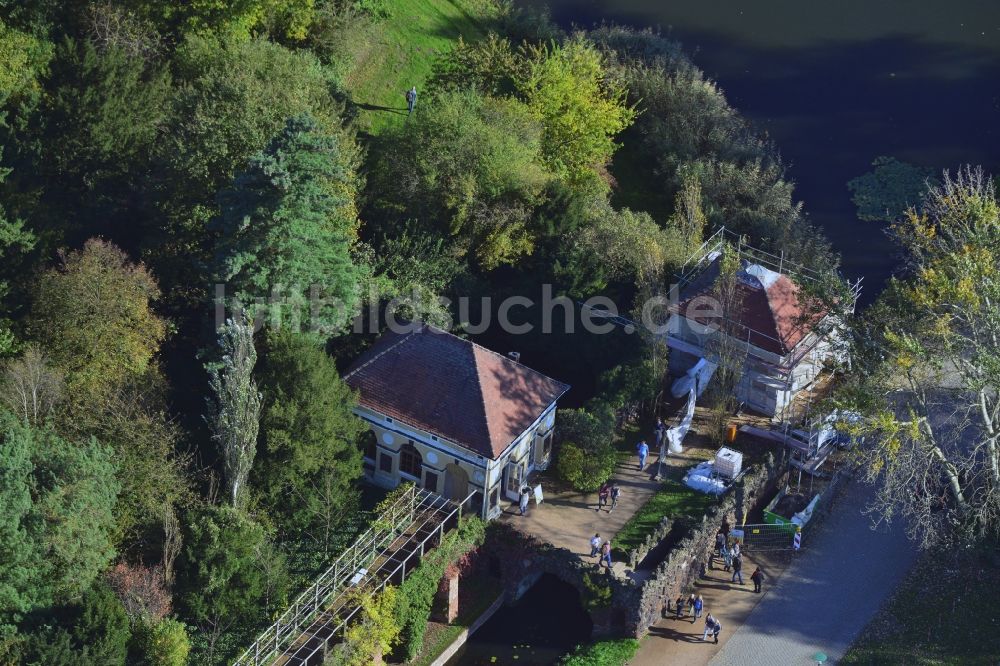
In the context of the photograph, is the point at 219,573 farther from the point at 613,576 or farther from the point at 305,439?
the point at 613,576

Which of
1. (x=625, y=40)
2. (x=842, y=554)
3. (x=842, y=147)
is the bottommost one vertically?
(x=842, y=554)

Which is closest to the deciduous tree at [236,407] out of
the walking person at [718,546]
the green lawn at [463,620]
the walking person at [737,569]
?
the green lawn at [463,620]

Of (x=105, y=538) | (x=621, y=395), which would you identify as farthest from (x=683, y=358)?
(x=105, y=538)

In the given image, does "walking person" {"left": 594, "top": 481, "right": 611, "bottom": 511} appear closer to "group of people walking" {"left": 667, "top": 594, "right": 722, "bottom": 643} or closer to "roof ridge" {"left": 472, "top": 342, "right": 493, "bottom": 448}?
"group of people walking" {"left": 667, "top": 594, "right": 722, "bottom": 643}

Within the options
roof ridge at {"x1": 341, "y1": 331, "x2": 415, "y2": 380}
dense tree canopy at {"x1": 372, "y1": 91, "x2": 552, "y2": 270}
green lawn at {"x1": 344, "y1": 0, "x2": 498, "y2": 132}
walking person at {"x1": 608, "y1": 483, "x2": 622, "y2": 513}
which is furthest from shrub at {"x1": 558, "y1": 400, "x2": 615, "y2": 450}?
green lawn at {"x1": 344, "y1": 0, "x2": 498, "y2": 132}

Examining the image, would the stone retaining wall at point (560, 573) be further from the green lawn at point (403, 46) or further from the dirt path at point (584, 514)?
the green lawn at point (403, 46)

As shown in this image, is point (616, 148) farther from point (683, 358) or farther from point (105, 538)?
point (105, 538)

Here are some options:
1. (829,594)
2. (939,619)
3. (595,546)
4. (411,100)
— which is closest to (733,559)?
(829,594)
